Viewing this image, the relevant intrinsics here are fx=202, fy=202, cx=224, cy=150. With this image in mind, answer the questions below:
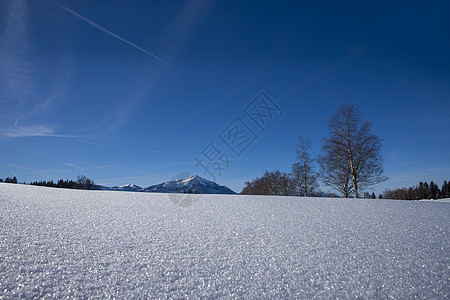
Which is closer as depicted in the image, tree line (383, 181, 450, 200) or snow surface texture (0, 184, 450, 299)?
snow surface texture (0, 184, 450, 299)

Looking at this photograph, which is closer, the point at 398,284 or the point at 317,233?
the point at 398,284

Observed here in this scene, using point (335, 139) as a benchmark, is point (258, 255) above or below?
below

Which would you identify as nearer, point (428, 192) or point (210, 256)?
point (210, 256)

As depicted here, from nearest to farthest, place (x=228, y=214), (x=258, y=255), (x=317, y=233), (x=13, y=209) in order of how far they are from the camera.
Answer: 1. (x=258, y=255)
2. (x=317, y=233)
3. (x=13, y=209)
4. (x=228, y=214)

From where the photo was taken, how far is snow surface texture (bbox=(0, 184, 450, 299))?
160 cm

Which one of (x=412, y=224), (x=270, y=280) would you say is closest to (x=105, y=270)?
(x=270, y=280)

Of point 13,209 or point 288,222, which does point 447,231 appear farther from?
point 13,209

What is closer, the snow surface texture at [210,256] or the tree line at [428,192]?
the snow surface texture at [210,256]

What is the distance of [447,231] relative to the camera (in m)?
3.24

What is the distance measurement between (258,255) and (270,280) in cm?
42

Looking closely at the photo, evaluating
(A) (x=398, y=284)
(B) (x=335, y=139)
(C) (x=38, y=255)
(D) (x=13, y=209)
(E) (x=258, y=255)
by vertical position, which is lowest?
(A) (x=398, y=284)

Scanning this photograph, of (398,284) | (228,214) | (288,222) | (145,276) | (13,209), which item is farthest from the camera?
(228,214)

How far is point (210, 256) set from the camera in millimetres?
2105

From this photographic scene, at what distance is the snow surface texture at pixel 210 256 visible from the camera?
160 centimetres
